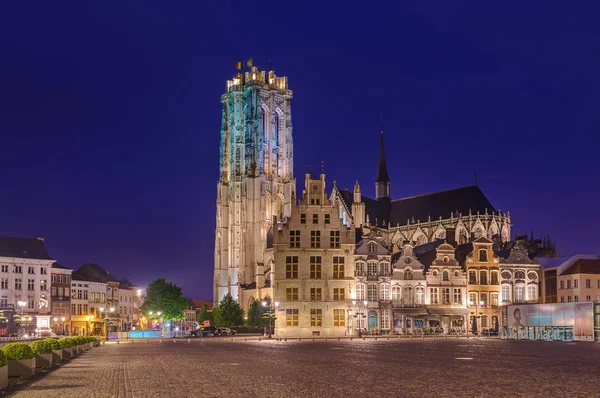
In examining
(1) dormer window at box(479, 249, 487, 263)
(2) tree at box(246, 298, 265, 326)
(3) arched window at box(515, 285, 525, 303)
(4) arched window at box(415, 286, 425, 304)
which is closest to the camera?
(4) arched window at box(415, 286, 425, 304)

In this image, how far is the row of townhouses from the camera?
320 ft

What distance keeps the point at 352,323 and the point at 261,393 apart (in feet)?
216

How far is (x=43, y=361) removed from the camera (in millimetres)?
29516

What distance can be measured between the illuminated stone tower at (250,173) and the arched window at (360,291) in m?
44.4

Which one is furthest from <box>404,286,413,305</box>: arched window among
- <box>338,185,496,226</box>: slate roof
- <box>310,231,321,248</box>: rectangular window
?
<box>338,185,496,226</box>: slate roof

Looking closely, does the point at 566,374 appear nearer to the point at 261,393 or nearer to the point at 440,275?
the point at 261,393

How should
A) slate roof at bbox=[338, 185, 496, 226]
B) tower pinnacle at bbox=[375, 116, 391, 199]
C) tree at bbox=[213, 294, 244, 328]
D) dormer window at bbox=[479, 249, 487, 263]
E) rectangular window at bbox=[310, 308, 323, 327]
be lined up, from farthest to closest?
1. tower pinnacle at bbox=[375, 116, 391, 199]
2. slate roof at bbox=[338, 185, 496, 226]
3. tree at bbox=[213, 294, 244, 328]
4. dormer window at bbox=[479, 249, 487, 263]
5. rectangular window at bbox=[310, 308, 323, 327]

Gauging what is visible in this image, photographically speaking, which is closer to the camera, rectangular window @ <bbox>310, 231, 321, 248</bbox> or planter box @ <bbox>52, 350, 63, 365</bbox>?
planter box @ <bbox>52, 350, 63, 365</bbox>

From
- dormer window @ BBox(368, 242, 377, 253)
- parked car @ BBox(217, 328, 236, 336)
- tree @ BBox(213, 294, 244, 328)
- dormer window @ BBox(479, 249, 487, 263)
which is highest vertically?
dormer window @ BBox(368, 242, 377, 253)

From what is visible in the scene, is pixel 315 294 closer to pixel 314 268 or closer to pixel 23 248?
pixel 314 268

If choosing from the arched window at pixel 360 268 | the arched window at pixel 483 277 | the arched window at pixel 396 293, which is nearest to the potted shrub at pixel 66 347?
the arched window at pixel 360 268

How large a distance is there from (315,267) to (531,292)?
28.3 metres

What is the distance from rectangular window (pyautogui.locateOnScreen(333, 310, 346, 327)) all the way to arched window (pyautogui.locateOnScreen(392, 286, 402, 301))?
1025 cm

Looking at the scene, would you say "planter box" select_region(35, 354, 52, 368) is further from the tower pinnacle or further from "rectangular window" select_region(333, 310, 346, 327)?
the tower pinnacle
